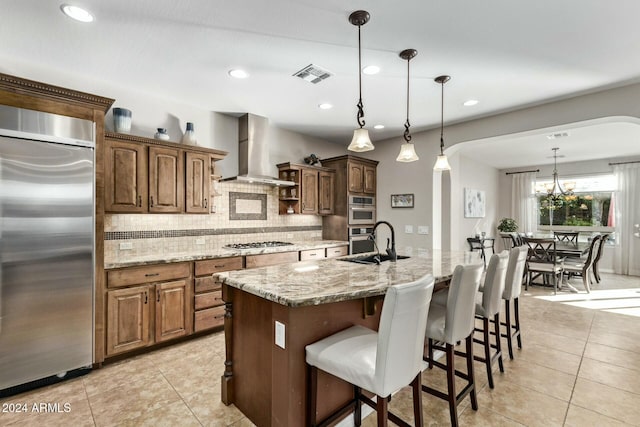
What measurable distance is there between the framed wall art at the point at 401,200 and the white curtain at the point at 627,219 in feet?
18.8

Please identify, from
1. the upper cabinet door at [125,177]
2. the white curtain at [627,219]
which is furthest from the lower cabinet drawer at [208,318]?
the white curtain at [627,219]

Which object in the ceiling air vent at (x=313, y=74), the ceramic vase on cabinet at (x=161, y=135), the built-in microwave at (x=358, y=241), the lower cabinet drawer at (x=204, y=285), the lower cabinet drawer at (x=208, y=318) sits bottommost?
the lower cabinet drawer at (x=208, y=318)

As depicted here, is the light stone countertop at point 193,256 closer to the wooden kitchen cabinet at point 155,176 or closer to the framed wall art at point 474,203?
the wooden kitchen cabinet at point 155,176

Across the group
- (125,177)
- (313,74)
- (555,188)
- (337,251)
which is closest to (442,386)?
(337,251)

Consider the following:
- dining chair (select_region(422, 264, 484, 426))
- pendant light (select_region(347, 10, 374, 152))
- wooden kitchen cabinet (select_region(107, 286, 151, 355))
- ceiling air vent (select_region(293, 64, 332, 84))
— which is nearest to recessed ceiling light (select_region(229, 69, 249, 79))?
ceiling air vent (select_region(293, 64, 332, 84))

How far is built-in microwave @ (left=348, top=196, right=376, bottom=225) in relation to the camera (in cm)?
520

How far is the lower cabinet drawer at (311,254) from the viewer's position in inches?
170

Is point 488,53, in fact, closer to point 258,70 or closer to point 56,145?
point 258,70

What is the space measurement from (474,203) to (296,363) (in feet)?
23.7

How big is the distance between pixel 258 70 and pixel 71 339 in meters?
2.87

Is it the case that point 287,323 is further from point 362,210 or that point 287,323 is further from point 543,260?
point 543,260

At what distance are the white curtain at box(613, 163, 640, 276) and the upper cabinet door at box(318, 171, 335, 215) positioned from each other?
692 centimetres

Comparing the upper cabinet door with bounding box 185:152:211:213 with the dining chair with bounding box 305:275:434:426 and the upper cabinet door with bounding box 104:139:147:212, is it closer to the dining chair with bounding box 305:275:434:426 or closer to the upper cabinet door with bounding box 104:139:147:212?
the upper cabinet door with bounding box 104:139:147:212

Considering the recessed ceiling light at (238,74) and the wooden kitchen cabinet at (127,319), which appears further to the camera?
the recessed ceiling light at (238,74)
